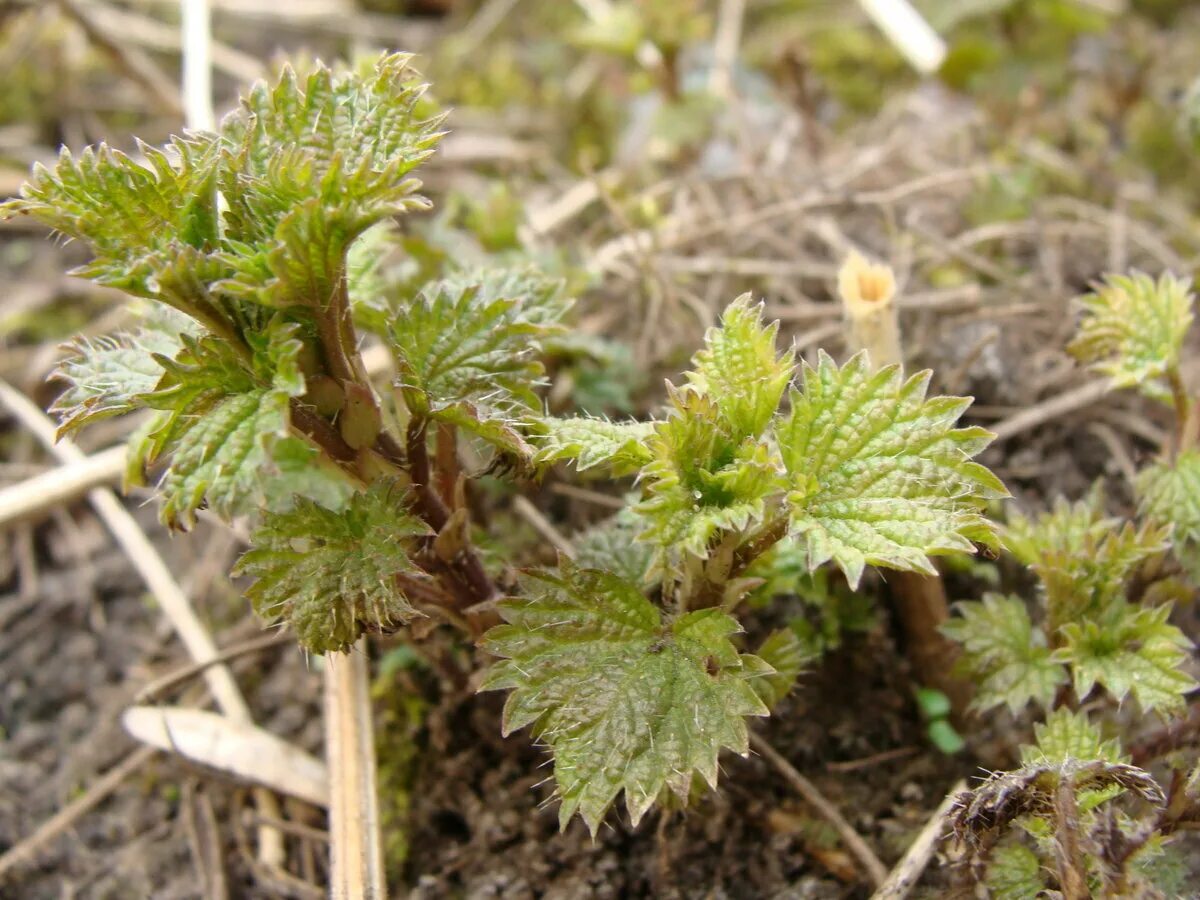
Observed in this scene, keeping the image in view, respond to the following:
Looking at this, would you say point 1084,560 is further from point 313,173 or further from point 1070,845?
point 313,173

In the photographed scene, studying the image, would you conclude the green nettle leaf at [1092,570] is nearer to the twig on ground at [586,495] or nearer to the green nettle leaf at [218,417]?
the twig on ground at [586,495]

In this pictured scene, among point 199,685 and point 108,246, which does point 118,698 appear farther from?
point 108,246

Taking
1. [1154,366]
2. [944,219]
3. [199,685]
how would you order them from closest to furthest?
[1154,366], [199,685], [944,219]

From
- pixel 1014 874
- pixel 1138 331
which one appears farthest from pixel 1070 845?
pixel 1138 331

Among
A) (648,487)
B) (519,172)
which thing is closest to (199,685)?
(648,487)

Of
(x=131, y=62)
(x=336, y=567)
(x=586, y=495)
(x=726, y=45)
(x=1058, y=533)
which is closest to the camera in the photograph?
(x=336, y=567)

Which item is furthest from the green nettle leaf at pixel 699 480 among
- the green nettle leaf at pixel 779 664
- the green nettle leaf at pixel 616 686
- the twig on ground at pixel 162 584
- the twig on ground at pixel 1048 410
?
the twig on ground at pixel 162 584
